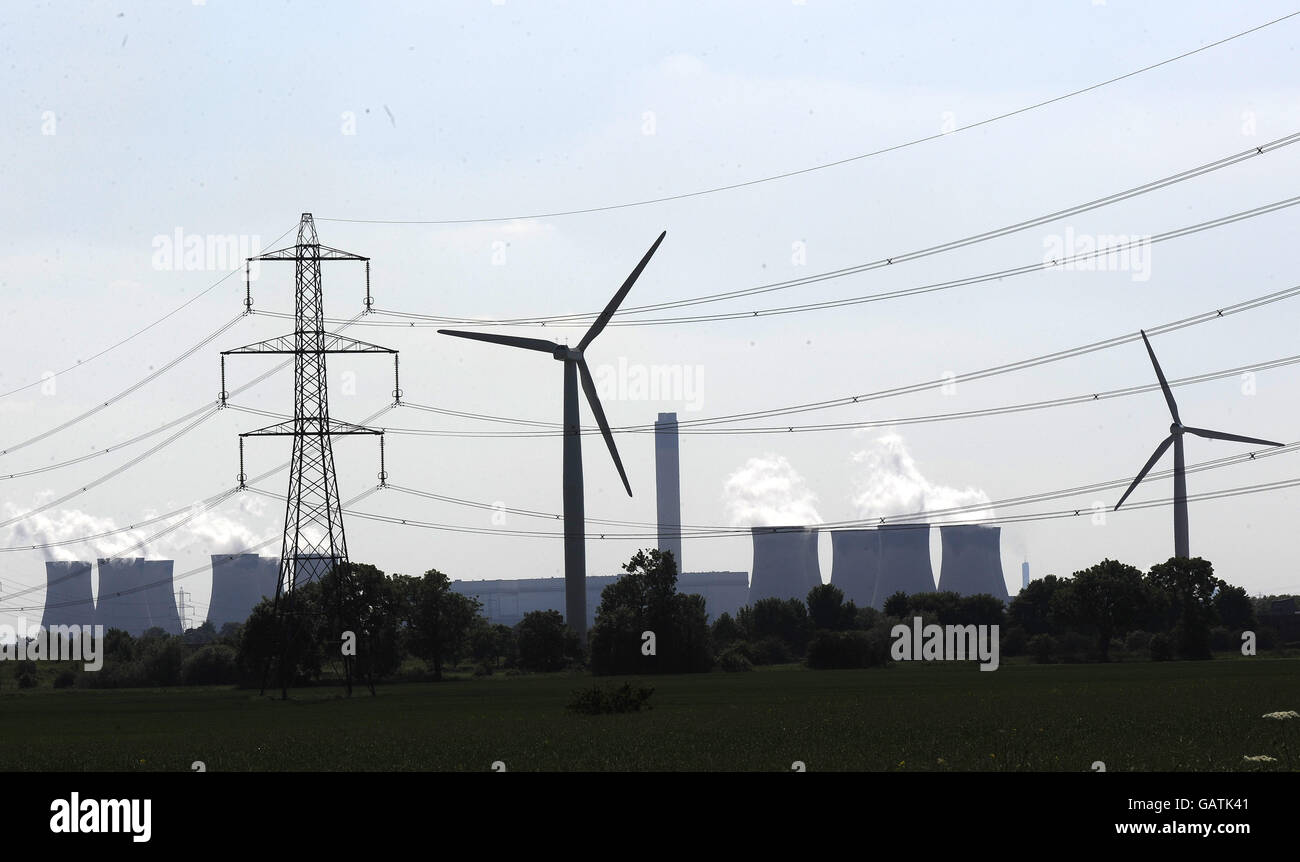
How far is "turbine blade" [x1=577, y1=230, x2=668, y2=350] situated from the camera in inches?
6339

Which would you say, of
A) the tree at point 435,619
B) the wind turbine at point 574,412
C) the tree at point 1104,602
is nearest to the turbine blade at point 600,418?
the wind turbine at point 574,412

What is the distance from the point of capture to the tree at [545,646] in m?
184

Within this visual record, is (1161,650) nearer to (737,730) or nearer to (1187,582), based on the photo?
(1187,582)

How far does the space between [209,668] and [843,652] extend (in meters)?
79.0

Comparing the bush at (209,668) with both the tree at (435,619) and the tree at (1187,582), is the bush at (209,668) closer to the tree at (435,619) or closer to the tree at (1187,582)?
the tree at (435,619)

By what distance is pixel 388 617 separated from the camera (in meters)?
160

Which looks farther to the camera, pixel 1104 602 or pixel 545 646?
pixel 545 646

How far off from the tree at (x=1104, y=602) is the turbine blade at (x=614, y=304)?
69353mm

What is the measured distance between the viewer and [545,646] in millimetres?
183625

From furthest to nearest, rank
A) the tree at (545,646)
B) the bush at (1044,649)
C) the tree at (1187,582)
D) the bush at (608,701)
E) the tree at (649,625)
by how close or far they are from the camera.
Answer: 1. the bush at (1044,649)
2. the tree at (545,646)
3. the tree at (1187,582)
4. the tree at (649,625)
5. the bush at (608,701)

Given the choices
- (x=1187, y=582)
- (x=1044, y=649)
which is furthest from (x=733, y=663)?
(x=1187, y=582)
